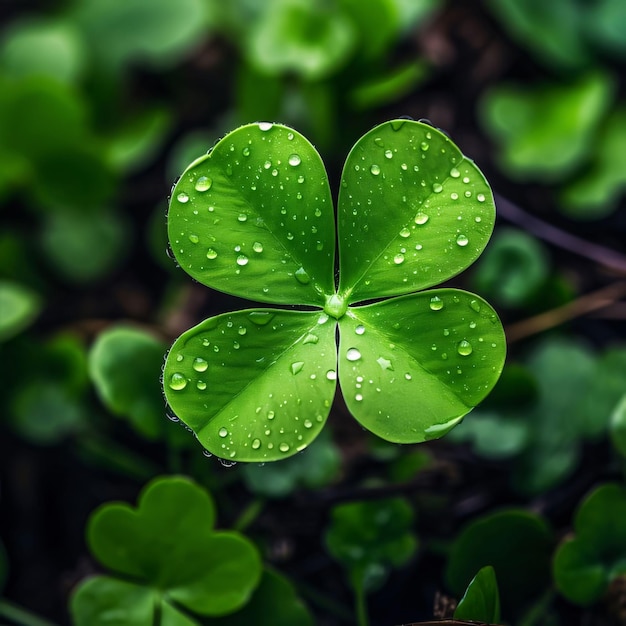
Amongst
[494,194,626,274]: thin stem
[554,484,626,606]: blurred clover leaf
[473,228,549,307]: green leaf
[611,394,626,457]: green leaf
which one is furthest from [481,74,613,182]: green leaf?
[554,484,626,606]: blurred clover leaf

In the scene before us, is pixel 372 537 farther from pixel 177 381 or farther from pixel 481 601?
pixel 177 381

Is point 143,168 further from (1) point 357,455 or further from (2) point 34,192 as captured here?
(1) point 357,455

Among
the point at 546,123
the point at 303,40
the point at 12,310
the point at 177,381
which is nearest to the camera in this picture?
the point at 177,381

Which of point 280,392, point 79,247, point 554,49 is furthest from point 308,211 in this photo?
point 554,49

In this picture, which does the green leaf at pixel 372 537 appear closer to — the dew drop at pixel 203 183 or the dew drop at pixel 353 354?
the dew drop at pixel 353 354

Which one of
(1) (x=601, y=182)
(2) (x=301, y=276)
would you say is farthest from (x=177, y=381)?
(1) (x=601, y=182)

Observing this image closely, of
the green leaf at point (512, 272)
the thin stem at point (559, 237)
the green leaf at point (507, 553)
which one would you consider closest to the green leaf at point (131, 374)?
the green leaf at point (507, 553)
